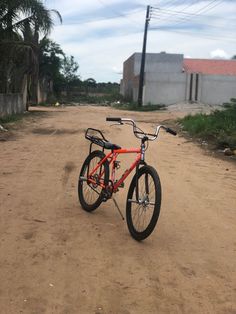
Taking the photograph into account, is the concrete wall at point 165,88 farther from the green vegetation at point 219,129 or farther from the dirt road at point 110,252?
the dirt road at point 110,252

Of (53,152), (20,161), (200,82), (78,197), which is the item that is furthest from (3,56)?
(200,82)

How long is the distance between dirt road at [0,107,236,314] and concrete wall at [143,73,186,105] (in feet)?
115

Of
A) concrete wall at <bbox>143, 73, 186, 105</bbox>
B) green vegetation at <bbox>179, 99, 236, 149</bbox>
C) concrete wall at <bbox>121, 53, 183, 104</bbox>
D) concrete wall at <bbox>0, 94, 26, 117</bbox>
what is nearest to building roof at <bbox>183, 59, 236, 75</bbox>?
concrete wall at <bbox>121, 53, 183, 104</bbox>

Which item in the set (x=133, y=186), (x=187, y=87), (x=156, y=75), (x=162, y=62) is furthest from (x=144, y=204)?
(x=162, y=62)

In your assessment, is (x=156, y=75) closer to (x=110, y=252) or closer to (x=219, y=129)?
(x=219, y=129)

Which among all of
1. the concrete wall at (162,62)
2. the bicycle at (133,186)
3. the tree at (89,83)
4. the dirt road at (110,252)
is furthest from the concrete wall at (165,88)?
the bicycle at (133,186)

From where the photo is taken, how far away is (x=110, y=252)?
484cm

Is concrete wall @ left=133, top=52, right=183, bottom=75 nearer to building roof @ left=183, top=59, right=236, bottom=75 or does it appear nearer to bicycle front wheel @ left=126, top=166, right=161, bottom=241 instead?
building roof @ left=183, top=59, right=236, bottom=75

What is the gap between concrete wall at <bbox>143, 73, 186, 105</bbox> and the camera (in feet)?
142

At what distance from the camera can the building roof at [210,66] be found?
55.4 m

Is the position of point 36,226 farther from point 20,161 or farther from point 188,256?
point 20,161

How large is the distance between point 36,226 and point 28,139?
30.8 ft

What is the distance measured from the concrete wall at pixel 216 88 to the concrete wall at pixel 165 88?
1.83 meters

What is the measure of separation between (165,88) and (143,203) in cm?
3922
